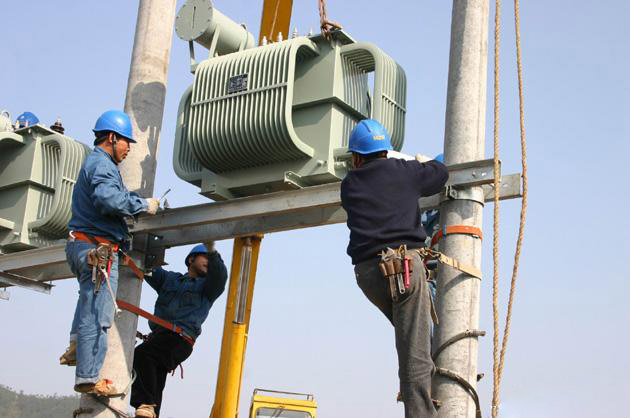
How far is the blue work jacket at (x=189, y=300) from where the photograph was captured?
8.49 metres

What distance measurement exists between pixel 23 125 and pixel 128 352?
12.8 feet

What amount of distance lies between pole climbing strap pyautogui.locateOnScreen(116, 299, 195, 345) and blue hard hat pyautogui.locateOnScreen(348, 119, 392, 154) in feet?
7.29

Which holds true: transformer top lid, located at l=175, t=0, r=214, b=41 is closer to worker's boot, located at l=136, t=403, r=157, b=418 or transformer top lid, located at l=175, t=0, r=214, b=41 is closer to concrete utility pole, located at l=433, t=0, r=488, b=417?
concrete utility pole, located at l=433, t=0, r=488, b=417

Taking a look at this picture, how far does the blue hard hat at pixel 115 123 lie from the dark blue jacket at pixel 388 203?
1.97 meters

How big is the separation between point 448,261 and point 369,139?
0.92m

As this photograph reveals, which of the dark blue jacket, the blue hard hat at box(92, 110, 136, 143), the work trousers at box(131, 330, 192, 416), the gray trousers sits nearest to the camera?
the gray trousers

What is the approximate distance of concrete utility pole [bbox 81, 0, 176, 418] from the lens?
7.05 metres

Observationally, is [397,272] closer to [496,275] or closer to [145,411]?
[496,275]

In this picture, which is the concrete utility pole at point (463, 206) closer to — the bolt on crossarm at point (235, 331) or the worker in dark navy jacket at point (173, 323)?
the bolt on crossarm at point (235, 331)

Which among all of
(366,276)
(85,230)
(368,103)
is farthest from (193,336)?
(366,276)

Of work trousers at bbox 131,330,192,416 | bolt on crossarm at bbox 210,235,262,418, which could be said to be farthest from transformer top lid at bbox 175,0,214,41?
work trousers at bbox 131,330,192,416

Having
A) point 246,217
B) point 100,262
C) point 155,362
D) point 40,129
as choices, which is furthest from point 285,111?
point 40,129

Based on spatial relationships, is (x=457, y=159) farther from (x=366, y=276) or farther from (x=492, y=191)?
(x=366, y=276)

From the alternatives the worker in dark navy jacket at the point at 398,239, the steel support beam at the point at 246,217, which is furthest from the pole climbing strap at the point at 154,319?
the worker in dark navy jacket at the point at 398,239
